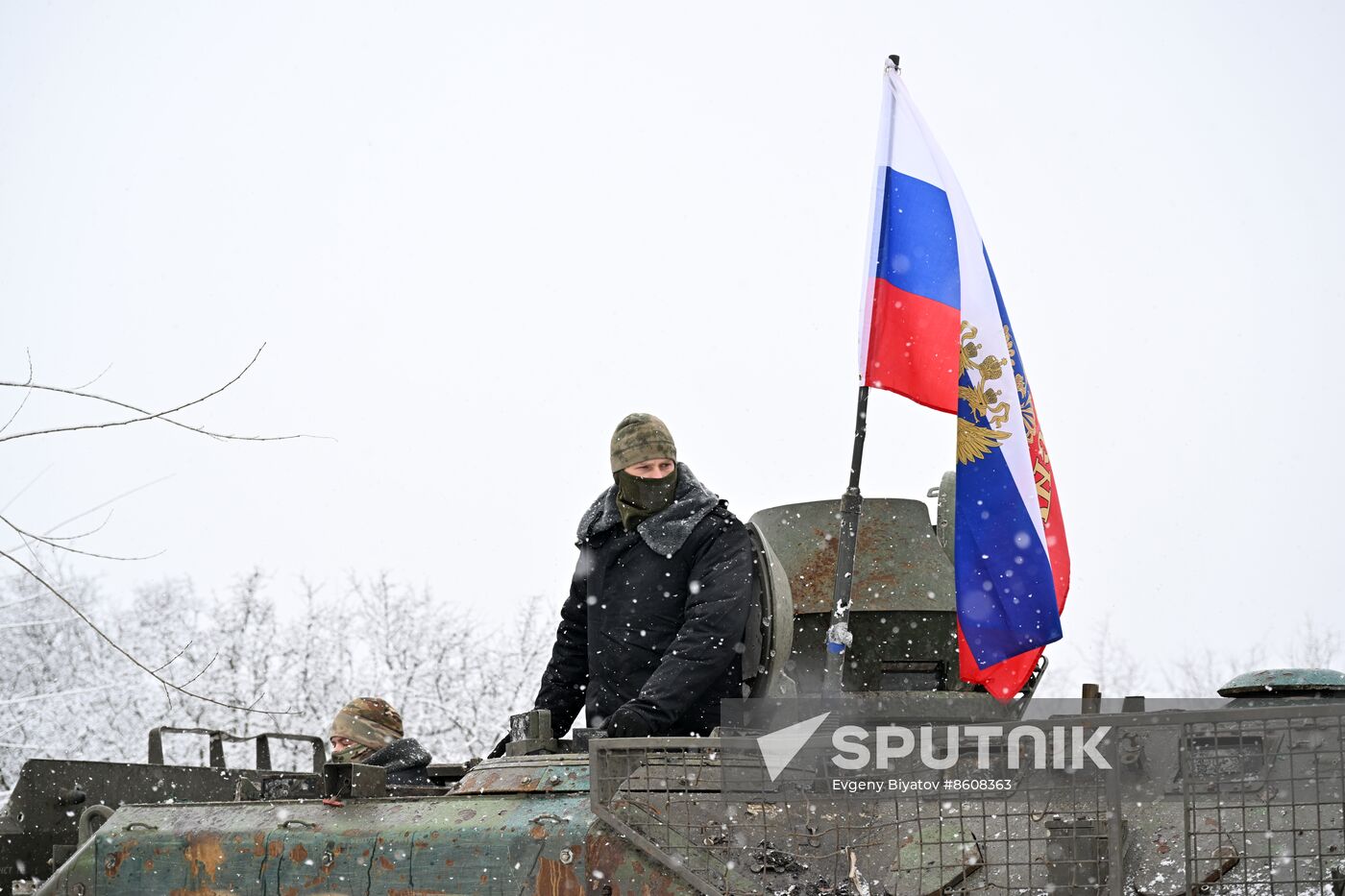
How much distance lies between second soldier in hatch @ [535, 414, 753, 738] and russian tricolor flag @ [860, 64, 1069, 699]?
123 centimetres

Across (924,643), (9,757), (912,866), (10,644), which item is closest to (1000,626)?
(924,643)

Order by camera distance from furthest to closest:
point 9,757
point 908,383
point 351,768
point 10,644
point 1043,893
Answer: point 10,644, point 9,757, point 908,383, point 351,768, point 1043,893

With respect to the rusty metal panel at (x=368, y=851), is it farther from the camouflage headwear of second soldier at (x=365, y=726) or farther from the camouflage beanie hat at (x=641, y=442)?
the camouflage headwear of second soldier at (x=365, y=726)

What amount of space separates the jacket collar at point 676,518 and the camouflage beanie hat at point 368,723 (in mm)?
2306

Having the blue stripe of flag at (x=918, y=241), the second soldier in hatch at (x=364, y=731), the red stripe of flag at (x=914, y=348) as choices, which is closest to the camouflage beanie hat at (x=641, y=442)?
the red stripe of flag at (x=914, y=348)

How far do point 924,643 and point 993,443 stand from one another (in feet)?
3.23

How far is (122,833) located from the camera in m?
5.39

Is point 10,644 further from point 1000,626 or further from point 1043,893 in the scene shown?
point 1043,893

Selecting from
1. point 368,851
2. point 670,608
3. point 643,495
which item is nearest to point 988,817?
point 670,608

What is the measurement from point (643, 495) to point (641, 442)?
7.5 inches

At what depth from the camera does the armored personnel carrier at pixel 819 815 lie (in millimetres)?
4129

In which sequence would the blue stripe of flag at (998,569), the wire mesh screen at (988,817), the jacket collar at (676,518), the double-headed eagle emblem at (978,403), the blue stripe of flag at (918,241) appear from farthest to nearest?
the blue stripe of flag at (918,241), the double-headed eagle emblem at (978,403), the blue stripe of flag at (998,569), the jacket collar at (676,518), the wire mesh screen at (988,817)

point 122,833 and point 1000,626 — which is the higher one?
point 1000,626

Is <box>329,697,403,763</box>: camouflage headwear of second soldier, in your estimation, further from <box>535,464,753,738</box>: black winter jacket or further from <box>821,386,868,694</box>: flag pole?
<box>821,386,868,694</box>: flag pole
